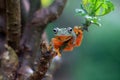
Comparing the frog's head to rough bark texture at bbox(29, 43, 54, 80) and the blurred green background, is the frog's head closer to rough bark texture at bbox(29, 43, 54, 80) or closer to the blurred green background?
rough bark texture at bbox(29, 43, 54, 80)

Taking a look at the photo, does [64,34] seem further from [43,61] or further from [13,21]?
[13,21]

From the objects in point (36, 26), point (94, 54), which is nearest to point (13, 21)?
point (36, 26)

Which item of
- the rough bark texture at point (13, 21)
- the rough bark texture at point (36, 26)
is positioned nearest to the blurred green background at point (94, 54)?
the rough bark texture at point (36, 26)

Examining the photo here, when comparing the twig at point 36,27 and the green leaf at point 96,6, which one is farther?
the twig at point 36,27

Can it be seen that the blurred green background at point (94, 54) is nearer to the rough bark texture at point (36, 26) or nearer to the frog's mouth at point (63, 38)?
the rough bark texture at point (36, 26)

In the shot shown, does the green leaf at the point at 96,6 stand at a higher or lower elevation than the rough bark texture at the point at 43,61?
higher

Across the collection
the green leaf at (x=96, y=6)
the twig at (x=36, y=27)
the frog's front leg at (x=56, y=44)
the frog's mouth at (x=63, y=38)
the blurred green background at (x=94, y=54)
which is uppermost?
the green leaf at (x=96, y=6)

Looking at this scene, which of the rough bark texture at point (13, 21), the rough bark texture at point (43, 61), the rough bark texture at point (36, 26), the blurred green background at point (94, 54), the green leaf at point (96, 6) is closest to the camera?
the rough bark texture at point (43, 61)
